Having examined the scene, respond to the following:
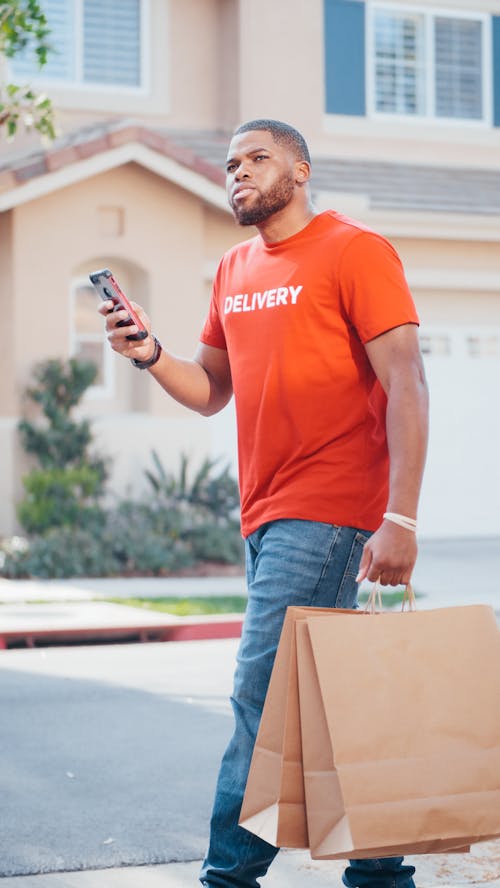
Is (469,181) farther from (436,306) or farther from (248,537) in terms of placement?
(248,537)

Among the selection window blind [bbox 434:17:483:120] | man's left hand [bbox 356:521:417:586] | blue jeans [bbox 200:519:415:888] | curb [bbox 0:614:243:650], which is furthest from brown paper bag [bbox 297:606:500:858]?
window blind [bbox 434:17:483:120]

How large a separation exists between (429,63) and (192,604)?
1088cm

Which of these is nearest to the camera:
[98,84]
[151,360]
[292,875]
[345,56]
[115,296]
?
[115,296]

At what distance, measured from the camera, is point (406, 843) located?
3.48m

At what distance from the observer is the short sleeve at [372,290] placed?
393 centimetres

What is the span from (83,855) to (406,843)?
81.7 inches

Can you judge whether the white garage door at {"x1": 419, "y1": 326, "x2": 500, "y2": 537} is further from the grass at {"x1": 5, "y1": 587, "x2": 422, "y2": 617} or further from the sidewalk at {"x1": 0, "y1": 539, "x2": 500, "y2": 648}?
the grass at {"x1": 5, "y1": 587, "x2": 422, "y2": 617}

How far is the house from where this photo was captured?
1602cm

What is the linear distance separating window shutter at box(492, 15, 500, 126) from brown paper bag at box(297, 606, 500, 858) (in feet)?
58.8

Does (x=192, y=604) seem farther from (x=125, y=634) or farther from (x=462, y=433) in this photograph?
(x=462, y=433)

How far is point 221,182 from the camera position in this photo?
16.4m

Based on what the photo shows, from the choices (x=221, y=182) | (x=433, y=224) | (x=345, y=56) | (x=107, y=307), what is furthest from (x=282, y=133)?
(x=345, y=56)

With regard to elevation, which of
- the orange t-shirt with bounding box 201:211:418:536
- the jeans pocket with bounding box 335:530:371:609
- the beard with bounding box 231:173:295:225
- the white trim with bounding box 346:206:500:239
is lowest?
the jeans pocket with bounding box 335:530:371:609

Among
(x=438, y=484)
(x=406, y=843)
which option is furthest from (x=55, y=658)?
(x=438, y=484)
